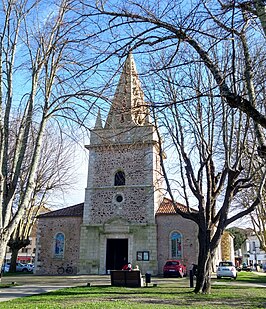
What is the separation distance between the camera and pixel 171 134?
14852 mm

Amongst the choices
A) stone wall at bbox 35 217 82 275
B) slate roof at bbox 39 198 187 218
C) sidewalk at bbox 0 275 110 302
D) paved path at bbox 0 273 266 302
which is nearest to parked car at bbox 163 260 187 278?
paved path at bbox 0 273 266 302

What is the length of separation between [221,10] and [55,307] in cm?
835

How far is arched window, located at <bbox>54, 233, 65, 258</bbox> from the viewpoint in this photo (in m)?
27.4

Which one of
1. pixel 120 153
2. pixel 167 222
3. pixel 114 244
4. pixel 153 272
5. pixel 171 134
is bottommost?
pixel 153 272

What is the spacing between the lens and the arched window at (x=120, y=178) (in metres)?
28.0

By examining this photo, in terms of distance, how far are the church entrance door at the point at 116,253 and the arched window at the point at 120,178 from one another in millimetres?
4520

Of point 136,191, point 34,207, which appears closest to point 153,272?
point 136,191

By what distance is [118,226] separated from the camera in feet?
86.2

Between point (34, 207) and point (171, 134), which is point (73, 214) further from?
point (171, 134)

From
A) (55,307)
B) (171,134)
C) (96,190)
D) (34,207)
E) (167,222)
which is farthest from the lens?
(34,207)

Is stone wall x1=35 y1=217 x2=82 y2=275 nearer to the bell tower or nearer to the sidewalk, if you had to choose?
the bell tower

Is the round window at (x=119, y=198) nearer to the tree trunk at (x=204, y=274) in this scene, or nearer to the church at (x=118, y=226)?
the church at (x=118, y=226)

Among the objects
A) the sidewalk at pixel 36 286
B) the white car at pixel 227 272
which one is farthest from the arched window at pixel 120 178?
the white car at pixel 227 272

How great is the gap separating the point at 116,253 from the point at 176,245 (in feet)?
15.4
